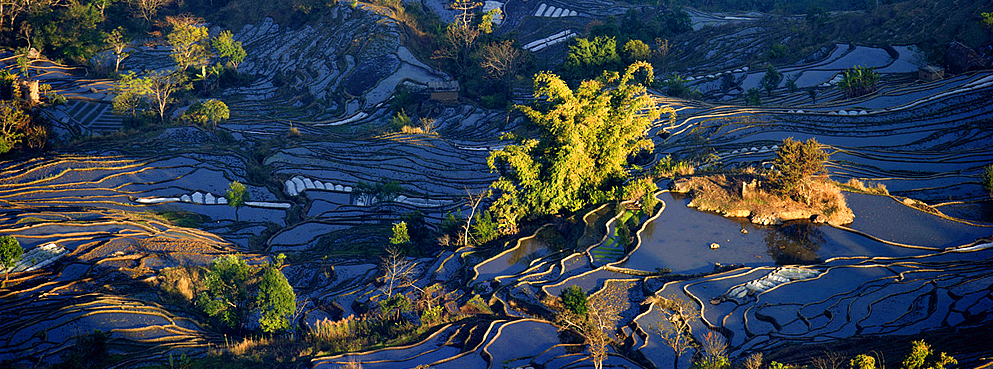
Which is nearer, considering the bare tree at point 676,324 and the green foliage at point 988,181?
the bare tree at point 676,324

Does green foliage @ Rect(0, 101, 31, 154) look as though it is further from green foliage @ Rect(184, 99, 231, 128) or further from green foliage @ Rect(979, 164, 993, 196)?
green foliage @ Rect(979, 164, 993, 196)

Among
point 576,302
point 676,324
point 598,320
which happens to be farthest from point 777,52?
point 598,320

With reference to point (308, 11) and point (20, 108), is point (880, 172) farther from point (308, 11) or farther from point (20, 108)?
point (308, 11)

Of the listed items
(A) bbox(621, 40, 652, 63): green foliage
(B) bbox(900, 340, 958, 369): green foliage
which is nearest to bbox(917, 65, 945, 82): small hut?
(A) bbox(621, 40, 652, 63): green foliage

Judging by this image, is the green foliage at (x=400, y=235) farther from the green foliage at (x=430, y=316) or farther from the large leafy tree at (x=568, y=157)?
the green foliage at (x=430, y=316)

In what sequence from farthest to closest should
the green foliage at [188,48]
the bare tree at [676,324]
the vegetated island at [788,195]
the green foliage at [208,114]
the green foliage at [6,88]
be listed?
the green foliage at [188,48] → the green foliage at [208,114] → the green foliage at [6,88] → the vegetated island at [788,195] → the bare tree at [676,324]

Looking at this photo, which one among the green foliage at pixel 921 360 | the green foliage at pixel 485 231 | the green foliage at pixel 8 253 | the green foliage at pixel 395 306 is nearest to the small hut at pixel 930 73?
the green foliage at pixel 485 231
